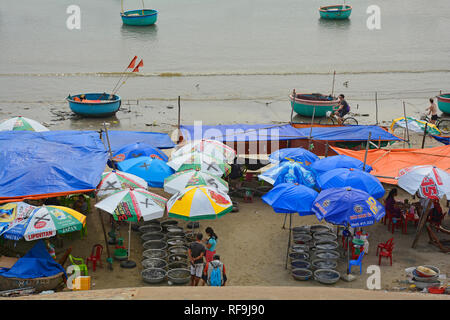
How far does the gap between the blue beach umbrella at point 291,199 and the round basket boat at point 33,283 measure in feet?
14.1

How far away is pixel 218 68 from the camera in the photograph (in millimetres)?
43500

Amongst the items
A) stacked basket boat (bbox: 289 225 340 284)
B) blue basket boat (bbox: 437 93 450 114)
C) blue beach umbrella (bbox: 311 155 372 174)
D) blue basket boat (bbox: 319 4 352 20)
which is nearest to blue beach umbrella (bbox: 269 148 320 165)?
blue beach umbrella (bbox: 311 155 372 174)

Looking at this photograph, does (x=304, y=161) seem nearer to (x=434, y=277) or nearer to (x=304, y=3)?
(x=434, y=277)

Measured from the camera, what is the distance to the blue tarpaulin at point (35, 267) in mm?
8930

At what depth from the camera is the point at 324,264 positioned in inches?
404

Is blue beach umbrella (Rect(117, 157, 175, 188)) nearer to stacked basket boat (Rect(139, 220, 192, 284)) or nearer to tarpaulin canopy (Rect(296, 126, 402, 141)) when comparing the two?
stacked basket boat (Rect(139, 220, 192, 284))

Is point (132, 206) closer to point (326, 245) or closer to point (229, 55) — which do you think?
point (326, 245)

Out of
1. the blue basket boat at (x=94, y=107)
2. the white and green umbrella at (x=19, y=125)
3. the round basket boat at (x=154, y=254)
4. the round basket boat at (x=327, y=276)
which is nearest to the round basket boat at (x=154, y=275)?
the round basket boat at (x=154, y=254)

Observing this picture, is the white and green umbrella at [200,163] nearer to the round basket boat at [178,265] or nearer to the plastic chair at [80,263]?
the round basket boat at [178,265]

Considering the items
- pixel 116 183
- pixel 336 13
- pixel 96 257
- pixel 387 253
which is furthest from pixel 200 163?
pixel 336 13

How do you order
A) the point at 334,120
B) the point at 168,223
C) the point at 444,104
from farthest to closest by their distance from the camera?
the point at 444,104
the point at 334,120
the point at 168,223

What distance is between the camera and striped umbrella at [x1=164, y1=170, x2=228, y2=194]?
37.3 feet

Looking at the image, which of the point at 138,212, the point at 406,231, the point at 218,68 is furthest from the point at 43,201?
the point at 218,68

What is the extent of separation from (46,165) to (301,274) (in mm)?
5475
